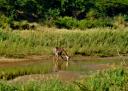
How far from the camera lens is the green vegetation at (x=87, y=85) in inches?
513

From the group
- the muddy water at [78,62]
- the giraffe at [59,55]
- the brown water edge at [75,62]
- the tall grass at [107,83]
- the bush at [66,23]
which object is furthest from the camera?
the bush at [66,23]

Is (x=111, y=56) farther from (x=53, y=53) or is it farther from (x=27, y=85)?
(x=27, y=85)

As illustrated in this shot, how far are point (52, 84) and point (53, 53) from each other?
11.2m

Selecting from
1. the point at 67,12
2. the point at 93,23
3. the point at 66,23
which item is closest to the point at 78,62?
the point at 66,23

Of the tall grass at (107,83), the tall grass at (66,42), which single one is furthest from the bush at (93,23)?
the tall grass at (107,83)

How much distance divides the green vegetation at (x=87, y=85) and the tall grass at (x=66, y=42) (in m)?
10.1

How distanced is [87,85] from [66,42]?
1305 cm

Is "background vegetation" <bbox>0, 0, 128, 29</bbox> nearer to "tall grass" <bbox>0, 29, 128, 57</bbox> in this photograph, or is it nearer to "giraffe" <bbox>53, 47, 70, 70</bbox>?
"tall grass" <bbox>0, 29, 128, 57</bbox>

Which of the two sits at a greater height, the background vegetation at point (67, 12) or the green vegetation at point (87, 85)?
the green vegetation at point (87, 85)

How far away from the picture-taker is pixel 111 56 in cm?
2683

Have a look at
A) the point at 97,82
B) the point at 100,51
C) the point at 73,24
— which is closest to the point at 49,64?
the point at 100,51

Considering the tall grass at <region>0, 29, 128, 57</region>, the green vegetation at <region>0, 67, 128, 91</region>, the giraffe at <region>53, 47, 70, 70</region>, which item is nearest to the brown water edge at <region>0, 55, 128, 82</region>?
the giraffe at <region>53, 47, 70, 70</region>

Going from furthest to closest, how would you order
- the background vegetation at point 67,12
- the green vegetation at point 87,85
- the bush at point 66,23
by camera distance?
the bush at point 66,23 < the background vegetation at point 67,12 < the green vegetation at point 87,85

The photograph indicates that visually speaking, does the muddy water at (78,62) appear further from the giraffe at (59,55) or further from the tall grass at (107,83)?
the tall grass at (107,83)
